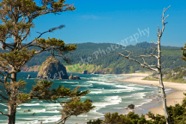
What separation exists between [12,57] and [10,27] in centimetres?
185

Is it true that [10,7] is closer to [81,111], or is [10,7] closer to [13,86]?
[13,86]

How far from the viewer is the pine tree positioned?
15758 millimetres

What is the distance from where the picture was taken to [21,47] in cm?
1734

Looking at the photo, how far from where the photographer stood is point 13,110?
645 inches

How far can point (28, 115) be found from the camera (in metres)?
61.2

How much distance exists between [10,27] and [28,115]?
47.1 m

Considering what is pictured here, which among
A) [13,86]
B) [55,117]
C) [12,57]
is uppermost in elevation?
[12,57]

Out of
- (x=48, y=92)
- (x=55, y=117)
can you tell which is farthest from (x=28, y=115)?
(x=48, y=92)

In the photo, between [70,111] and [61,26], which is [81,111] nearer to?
[70,111]

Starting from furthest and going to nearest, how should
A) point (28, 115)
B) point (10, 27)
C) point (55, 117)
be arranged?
1. point (28, 115)
2. point (55, 117)
3. point (10, 27)

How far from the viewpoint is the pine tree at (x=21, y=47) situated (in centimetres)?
1576

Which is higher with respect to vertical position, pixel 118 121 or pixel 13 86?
pixel 13 86

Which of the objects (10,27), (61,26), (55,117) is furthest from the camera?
(55,117)

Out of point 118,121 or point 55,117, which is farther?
point 55,117
